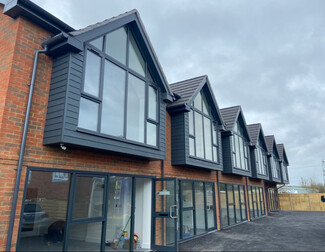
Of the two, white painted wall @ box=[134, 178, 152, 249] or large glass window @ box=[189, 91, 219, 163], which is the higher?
large glass window @ box=[189, 91, 219, 163]

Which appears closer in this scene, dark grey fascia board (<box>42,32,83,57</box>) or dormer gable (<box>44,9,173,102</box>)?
dark grey fascia board (<box>42,32,83,57</box>)

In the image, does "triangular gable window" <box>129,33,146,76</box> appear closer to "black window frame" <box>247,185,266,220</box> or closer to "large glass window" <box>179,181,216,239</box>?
"large glass window" <box>179,181,216,239</box>

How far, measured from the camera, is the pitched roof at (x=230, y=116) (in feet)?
44.7

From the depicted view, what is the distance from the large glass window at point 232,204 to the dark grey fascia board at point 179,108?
5.38 m

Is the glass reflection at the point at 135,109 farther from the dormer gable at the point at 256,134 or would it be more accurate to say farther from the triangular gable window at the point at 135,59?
the dormer gable at the point at 256,134

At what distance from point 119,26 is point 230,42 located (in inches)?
433

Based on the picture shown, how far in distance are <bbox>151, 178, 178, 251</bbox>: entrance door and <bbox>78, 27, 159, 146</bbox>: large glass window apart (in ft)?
5.27

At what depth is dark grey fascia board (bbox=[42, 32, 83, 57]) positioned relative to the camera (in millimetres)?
4891

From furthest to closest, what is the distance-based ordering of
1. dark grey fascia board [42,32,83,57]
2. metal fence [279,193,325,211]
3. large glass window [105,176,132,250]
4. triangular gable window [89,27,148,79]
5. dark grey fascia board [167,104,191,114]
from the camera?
metal fence [279,193,325,211], dark grey fascia board [167,104,191,114], large glass window [105,176,132,250], triangular gable window [89,27,148,79], dark grey fascia board [42,32,83,57]

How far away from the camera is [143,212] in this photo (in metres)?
7.79

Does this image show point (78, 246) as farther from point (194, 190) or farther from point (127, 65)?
point (194, 190)

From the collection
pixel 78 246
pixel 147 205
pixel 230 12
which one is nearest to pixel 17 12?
pixel 78 246

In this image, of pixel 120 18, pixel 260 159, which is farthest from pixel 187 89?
pixel 260 159

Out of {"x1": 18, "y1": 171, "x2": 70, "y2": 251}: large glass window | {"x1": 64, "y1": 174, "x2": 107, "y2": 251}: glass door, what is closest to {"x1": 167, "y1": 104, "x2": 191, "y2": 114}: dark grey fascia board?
{"x1": 64, "y1": 174, "x2": 107, "y2": 251}: glass door
